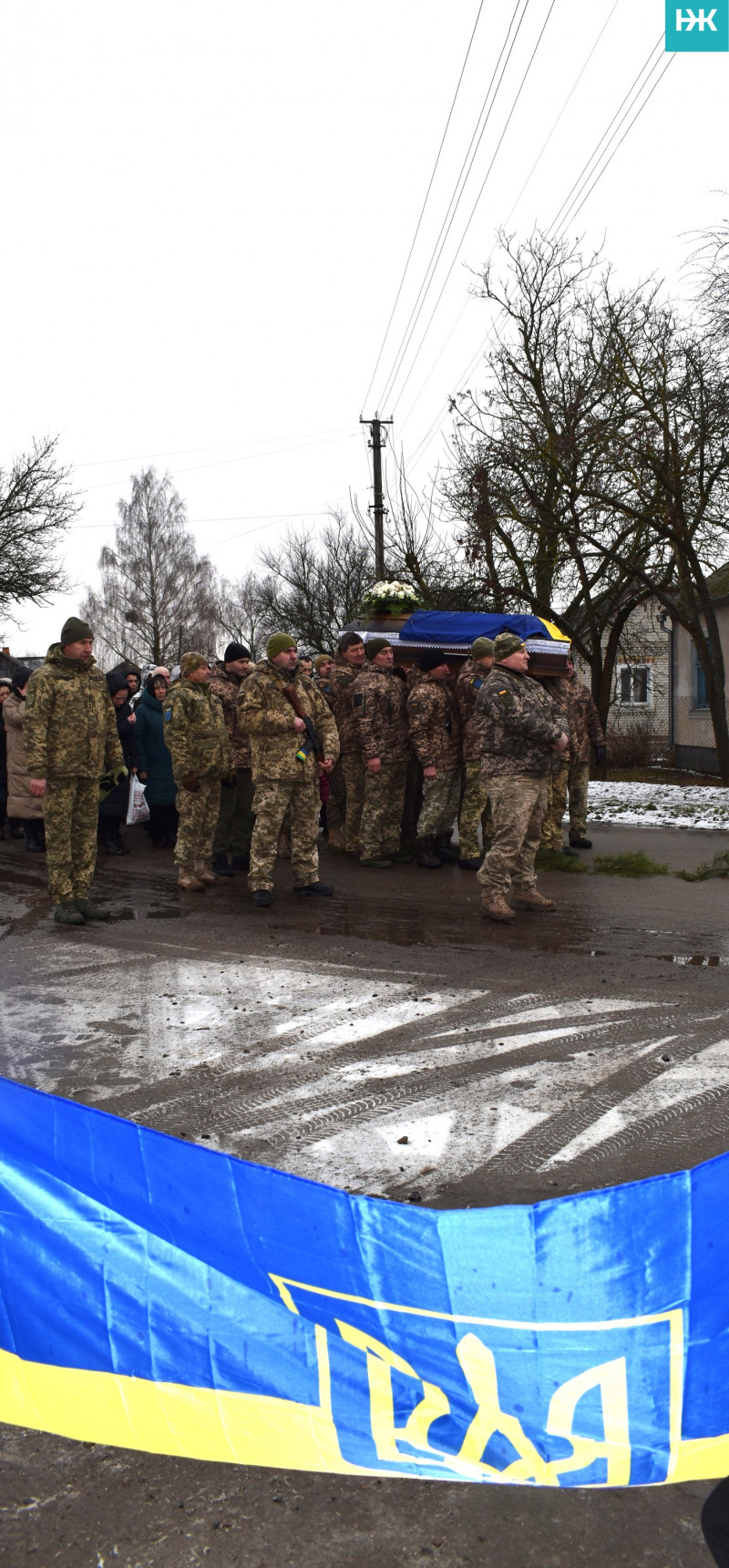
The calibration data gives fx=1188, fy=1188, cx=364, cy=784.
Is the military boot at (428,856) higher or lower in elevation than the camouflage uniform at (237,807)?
lower

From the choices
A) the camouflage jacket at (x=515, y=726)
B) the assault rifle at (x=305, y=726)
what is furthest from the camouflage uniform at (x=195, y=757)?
the camouflage jacket at (x=515, y=726)

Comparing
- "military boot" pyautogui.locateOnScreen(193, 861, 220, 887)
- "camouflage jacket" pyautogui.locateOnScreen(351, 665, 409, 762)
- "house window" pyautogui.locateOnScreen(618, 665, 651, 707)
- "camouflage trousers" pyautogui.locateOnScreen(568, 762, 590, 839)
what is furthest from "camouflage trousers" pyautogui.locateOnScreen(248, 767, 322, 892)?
"house window" pyautogui.locateOnScreen(618, 665, 651, 707)

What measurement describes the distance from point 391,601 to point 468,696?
2667 millimetres

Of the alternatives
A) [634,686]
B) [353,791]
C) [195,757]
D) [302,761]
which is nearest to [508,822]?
[302,761]

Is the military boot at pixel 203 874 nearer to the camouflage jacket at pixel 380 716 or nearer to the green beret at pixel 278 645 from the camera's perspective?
the camouflage jacket at pixel 380 716

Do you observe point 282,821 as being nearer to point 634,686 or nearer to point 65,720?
point 65,720

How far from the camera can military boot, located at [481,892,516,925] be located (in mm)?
8461

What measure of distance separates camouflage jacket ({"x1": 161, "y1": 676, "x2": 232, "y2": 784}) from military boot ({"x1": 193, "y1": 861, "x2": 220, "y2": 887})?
2.59 feet

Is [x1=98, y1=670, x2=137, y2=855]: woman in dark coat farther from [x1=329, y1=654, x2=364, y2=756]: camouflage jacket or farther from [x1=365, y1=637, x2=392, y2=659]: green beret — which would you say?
[x1=365, y1=637, x2=392, y2=659]: green beret

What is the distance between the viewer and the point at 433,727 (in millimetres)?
10711

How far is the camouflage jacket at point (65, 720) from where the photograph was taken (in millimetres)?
8383

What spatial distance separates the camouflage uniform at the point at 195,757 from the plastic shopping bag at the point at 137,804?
4.03 metres

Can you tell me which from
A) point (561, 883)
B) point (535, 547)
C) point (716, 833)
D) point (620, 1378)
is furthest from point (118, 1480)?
point (535, 547)

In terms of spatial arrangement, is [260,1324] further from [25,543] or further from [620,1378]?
[25,543]
